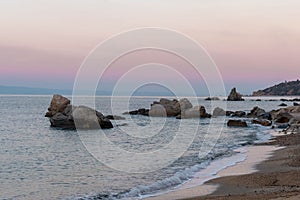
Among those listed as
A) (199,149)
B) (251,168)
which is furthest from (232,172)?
(199,149)

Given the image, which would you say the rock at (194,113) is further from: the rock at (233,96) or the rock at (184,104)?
the rock at (233,96)

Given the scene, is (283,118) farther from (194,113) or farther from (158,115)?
(158,115)

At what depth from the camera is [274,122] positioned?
58375 millimetres

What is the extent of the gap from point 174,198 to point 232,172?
225 inches

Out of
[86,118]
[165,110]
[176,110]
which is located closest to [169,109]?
[165,110]

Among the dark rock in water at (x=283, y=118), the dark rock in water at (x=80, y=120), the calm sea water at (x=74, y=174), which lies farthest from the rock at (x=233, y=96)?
the calm sea water at (x=74, y=174)

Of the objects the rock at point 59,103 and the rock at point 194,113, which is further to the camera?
the rock at point 194,113

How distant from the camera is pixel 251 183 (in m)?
15.7

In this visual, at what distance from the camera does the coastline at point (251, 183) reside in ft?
44.5

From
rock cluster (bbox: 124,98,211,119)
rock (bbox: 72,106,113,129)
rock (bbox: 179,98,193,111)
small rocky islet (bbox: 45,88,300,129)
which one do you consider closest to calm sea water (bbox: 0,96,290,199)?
→ rock (bbox: 72,106,113,129)

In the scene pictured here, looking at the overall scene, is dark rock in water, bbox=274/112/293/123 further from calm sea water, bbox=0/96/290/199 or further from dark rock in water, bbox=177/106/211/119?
calm sea water, bbox=0/96/290/199

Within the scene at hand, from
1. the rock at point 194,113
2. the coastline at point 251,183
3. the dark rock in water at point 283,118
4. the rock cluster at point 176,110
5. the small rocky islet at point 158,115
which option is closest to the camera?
the coastline at point 251,183

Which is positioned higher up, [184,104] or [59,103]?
[59,103]

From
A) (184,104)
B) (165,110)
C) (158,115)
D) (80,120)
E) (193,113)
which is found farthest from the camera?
(184,104)
